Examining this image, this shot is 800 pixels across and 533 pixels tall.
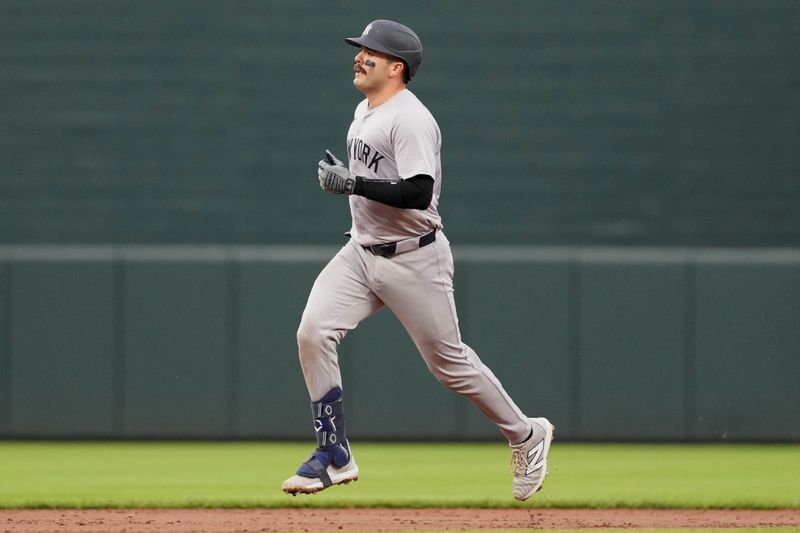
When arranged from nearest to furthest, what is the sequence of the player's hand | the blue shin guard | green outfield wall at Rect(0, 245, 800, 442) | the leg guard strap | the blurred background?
1. the player's hand
2. the leg guard strap
3. the blue shin guard
4. green outfield wall at Rect(0, 245, 800, 442)
5. the blurred background

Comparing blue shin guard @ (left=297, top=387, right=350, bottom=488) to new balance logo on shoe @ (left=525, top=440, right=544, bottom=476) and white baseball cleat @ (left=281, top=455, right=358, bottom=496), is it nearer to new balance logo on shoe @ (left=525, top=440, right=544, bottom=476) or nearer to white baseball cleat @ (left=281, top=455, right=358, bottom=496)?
white baseball cleat @ (left=281, top=455, right=358, bottom=496)

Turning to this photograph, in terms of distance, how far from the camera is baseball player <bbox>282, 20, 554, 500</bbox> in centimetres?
548

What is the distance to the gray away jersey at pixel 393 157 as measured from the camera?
5.37 m

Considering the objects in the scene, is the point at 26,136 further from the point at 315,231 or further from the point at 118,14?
the point at 315,231

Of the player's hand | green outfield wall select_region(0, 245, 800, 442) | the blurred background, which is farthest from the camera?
the blurred background

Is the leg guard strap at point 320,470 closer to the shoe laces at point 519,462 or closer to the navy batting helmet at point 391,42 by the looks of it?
the shoe laces at point 519,462

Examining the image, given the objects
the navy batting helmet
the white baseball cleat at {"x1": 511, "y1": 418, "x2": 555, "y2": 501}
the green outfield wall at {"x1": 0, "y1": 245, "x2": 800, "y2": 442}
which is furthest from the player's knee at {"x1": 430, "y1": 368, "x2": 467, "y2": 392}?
the green outfield wall at {"x1": 0, "y1": 245, "x2": 800, "y2": 442}

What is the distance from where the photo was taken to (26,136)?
33.4 ft

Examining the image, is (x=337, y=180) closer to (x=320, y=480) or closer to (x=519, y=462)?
(x=320, y=480)

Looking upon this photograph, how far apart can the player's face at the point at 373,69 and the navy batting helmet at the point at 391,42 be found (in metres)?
0.03

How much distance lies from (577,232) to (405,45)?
15.4 feet

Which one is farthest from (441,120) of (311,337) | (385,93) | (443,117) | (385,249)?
(311,337)

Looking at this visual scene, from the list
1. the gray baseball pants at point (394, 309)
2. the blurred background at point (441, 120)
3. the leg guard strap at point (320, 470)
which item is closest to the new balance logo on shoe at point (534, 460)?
the gray baseball pants at point (394, 309)

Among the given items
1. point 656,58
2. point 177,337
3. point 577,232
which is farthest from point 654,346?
point 177,337
